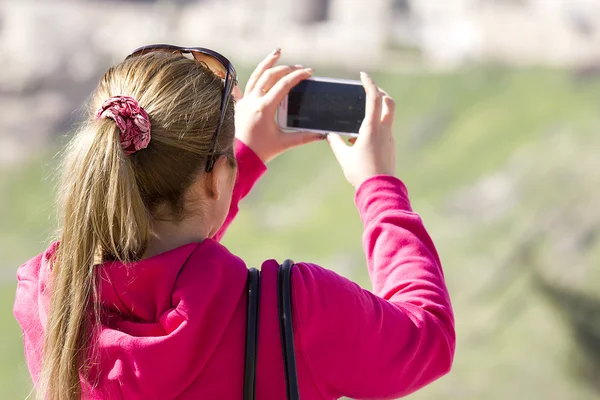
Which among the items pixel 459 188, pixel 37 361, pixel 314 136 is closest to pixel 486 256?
pixel 459 188

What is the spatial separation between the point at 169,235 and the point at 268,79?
0.26 meters

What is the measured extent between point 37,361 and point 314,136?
0.35 meters

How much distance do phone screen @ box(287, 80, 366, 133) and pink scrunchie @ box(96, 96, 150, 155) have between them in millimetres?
272

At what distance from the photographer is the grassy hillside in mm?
3059

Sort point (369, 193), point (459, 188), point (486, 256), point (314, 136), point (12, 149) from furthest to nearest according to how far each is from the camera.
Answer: point (12, 149), point (459, 188), point (486, 256), point (314, 136), point (369, 193)

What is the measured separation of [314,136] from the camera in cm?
83

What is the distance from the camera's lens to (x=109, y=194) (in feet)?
1.88

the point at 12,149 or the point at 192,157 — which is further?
the point at 12,149

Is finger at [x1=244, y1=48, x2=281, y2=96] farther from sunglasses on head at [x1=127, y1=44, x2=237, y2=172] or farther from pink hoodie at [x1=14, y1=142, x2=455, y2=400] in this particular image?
pink hoodie at [x1=14, y1=142, x2=455, y2=400]

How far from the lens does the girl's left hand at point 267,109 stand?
81cm

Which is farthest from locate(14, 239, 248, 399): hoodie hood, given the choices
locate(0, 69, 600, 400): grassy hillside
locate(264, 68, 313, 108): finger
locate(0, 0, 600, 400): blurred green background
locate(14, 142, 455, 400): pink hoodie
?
locate(0, 0, 600, 400): blurred green background

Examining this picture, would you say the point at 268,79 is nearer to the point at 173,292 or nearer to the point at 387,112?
the point at 387,112

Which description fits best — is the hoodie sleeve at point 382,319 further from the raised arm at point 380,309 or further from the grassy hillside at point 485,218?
the grassy hillside at point 485,218

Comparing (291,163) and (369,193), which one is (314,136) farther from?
(291,163)
